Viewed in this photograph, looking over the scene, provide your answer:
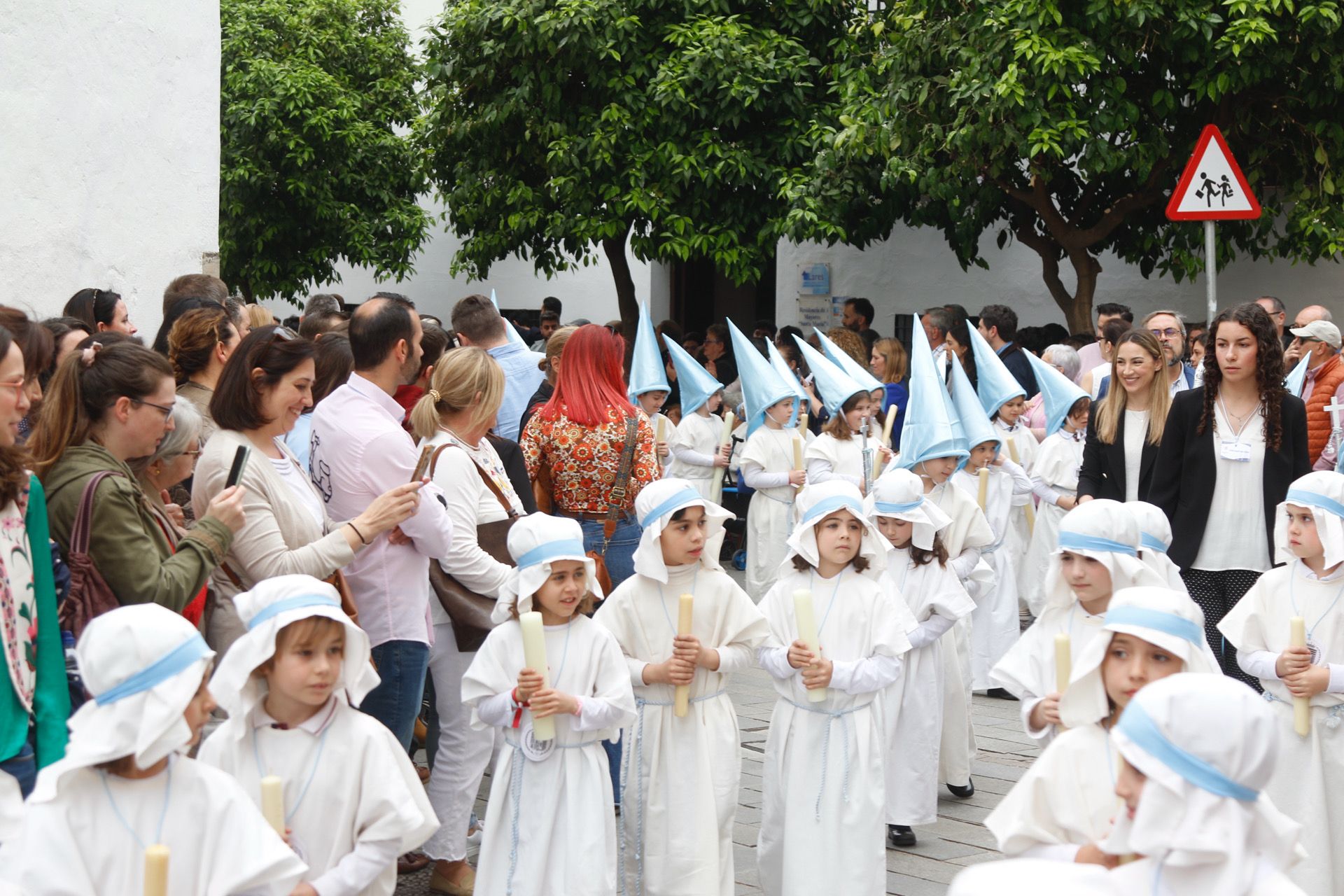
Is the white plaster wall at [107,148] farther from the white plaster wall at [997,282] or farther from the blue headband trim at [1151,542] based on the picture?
the white plaster wall at [997,282]

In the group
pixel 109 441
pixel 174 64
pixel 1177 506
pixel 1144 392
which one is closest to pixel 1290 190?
pixel 1144 392

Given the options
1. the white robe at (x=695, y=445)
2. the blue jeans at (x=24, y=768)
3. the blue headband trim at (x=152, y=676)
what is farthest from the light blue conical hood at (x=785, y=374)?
the blue headband trim at (x=152, y=676)

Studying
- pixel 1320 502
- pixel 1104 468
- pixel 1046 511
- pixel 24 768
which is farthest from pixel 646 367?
pixel 24 768

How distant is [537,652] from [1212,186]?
241 inches

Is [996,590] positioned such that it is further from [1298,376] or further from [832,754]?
[832,754]

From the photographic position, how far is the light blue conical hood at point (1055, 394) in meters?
9.01

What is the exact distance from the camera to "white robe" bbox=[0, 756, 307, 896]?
Result: 3.04 meters

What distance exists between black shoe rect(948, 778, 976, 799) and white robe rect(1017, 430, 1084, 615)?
2.57 m

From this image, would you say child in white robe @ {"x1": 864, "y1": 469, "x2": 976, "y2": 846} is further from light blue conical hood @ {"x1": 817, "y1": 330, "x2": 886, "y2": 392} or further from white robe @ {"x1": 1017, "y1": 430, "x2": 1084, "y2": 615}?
light blue conical hood @ {"x1": 817, "y1": 330, "x2": 886, "y2": 392}

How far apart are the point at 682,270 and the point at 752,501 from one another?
10.3 metres

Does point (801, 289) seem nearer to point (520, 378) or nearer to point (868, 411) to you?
point (868, 411)

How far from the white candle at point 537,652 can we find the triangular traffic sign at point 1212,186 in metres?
5.88

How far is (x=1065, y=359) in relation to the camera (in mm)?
10469

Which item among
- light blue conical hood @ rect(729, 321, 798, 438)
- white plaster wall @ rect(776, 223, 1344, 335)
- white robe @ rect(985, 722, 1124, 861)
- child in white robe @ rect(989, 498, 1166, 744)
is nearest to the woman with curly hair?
child in white robe @ rect(989, 498, 1166, 744)
